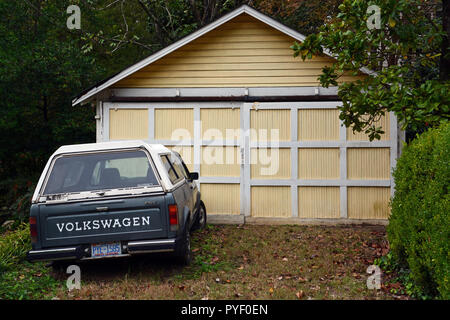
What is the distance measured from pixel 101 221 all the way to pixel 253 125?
218 inches

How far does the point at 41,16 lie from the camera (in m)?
16.5

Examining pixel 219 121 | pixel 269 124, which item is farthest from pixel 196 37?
pixel 269 124

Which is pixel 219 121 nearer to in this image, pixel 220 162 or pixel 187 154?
pixel 220 162

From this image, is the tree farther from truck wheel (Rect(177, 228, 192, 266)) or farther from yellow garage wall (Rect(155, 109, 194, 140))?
yellow garage wall (Rect(155, 109, 194, 140))

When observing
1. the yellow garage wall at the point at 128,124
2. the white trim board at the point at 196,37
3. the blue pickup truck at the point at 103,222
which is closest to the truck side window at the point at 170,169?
the blue pickup truck at the point at 103,222

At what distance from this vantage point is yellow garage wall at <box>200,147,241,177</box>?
1123cm

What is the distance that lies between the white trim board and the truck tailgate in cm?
510

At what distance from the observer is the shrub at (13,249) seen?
7746mm

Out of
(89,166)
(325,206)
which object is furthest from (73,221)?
(325,206)

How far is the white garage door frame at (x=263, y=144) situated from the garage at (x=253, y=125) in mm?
24

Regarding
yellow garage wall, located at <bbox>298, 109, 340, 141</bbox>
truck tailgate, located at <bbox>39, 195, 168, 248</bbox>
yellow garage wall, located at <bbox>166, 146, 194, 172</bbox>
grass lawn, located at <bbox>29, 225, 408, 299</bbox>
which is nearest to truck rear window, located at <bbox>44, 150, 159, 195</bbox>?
truck tailgate, located at <bbox>39, 195, 168, 248</bbox>

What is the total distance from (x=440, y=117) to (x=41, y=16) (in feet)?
47.2
